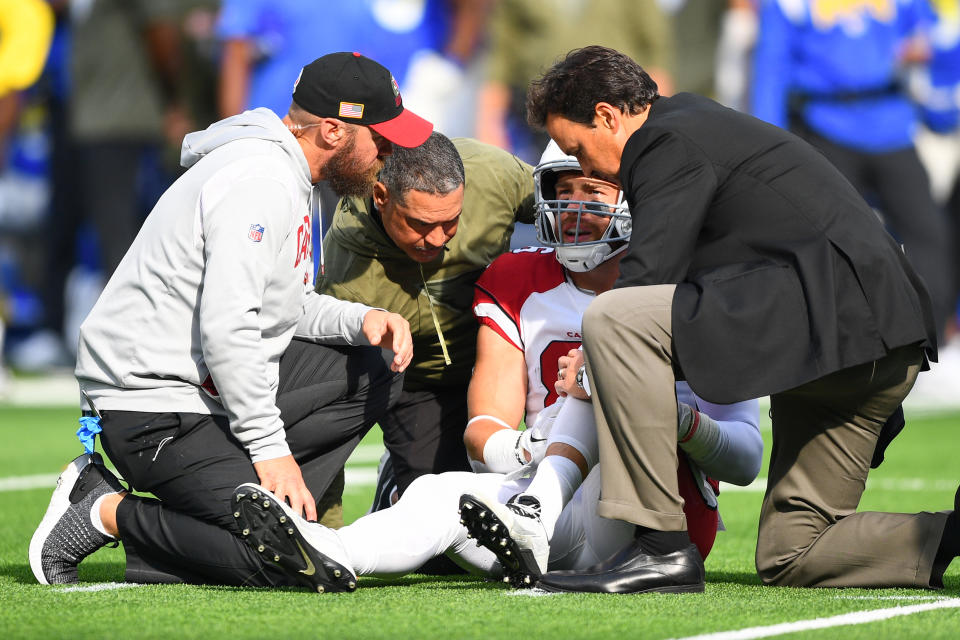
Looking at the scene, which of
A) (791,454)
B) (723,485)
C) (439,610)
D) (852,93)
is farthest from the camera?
(852,93)

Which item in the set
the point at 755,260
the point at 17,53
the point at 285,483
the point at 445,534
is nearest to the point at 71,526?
the point at 285,483

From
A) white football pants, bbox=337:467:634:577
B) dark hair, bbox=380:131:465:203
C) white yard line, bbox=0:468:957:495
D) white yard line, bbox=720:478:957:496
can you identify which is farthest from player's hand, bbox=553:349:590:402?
white yard line, bbox=720:478:957:496

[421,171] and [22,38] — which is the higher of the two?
[22,38]

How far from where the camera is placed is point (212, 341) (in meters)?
4.04

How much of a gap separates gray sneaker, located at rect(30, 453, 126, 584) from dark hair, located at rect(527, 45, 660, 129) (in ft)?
5.35

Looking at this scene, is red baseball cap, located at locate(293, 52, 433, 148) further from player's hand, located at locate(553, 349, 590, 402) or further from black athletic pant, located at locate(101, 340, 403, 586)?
black athletic pant, located at locate(101, 340, 403, 586)

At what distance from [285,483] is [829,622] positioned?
57.0 inches

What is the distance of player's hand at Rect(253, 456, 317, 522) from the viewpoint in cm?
411

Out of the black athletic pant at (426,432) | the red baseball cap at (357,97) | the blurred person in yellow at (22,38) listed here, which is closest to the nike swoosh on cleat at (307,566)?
the red baseball cap at (357,97)

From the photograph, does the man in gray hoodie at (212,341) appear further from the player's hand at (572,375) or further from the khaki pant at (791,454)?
the khaki pant at (791,454)

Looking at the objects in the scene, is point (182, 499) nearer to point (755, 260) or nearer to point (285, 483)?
point (285, 483)

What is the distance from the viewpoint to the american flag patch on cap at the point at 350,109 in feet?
14.7

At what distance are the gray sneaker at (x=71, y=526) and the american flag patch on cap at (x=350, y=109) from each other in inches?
48.1

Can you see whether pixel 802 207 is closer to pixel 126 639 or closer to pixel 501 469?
pixel 501 469
